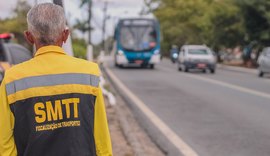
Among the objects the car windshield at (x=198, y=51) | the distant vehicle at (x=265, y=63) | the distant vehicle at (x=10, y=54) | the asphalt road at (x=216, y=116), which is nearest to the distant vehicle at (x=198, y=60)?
the car windshield at (x=198, y=51)

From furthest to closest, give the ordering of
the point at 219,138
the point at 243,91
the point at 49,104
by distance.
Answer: the point at 243,91 < the point at 219,138 < the point at 49,104

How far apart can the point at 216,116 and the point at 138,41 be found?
24332 millimetres

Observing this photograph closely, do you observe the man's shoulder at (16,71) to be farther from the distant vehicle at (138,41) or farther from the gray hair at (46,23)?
the distant vehicle at (138,41)

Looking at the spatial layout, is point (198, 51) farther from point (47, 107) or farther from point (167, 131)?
point (47, 107)

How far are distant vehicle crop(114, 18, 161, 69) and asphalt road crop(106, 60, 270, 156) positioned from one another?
51.8 feet

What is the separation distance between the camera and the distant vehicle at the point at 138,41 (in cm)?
3625

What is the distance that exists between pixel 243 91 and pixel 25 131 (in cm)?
1663

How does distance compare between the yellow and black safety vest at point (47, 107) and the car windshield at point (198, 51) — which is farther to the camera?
the car windshield at point (198, 51)

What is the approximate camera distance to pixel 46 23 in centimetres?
304

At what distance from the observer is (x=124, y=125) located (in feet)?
35.7

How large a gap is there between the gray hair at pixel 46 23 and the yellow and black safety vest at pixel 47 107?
0.06m

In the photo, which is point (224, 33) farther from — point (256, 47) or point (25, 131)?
point (25, 131)

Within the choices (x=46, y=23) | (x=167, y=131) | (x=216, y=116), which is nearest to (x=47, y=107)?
(x=46, y=23)

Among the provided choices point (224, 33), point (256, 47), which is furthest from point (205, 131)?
point (224, 33)
